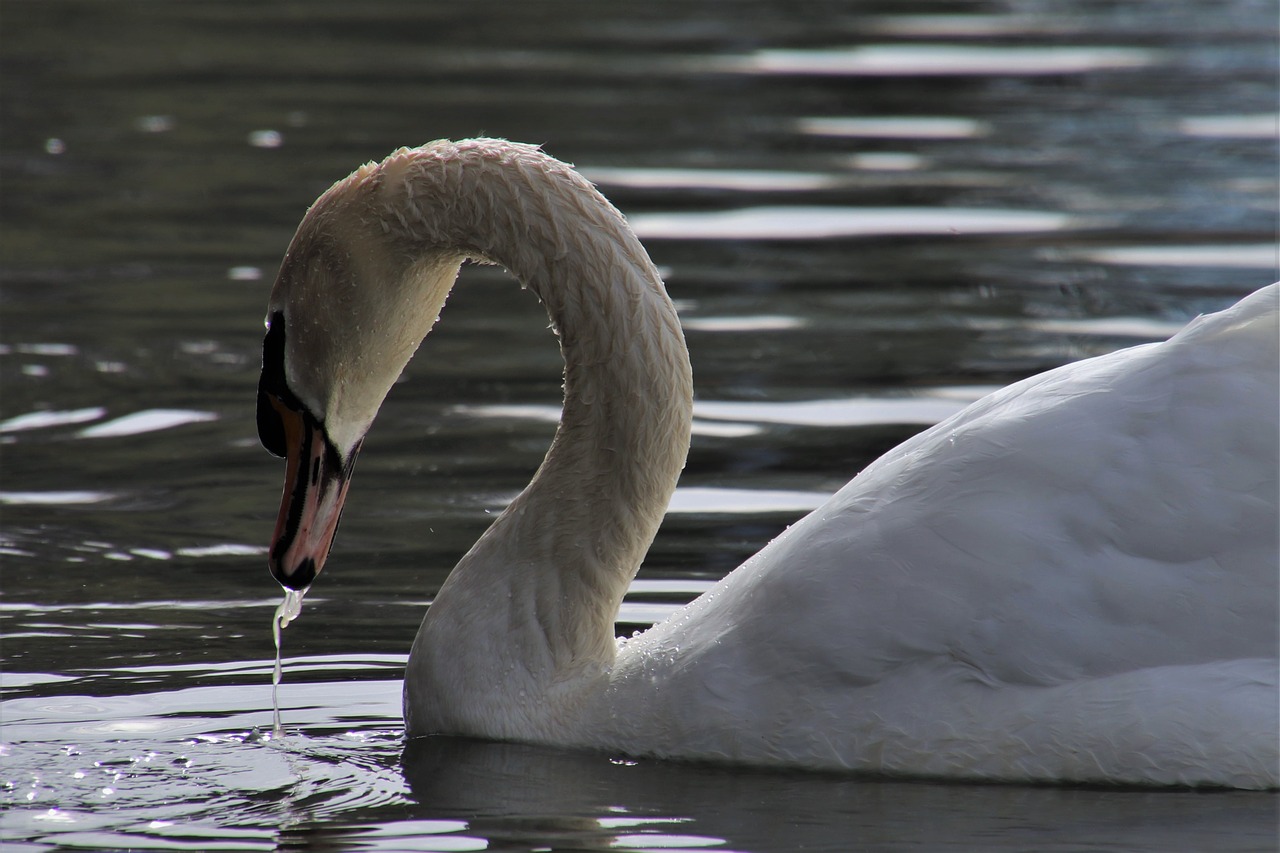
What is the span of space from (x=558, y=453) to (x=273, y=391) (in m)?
0.73

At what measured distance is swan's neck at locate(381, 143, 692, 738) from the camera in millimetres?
5582

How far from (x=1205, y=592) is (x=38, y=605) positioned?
333 cm

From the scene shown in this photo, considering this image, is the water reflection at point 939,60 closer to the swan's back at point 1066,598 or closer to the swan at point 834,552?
the swan at point 834,552

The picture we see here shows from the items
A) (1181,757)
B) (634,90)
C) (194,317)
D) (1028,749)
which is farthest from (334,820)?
(634,90)

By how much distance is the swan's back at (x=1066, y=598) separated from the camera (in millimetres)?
4852

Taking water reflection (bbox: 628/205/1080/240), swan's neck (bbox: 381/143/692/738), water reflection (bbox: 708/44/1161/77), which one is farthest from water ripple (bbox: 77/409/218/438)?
water reflection (bbox: 708/44/1161/77)

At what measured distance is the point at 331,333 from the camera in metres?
5.75

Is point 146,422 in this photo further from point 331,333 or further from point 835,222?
point 835,222

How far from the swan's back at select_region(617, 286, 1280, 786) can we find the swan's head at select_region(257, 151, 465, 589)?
126 cm

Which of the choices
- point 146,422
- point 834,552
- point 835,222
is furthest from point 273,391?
point 835,222

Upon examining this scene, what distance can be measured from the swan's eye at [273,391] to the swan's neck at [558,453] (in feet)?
→ 1.36

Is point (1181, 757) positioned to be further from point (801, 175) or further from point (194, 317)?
point (801, 175)

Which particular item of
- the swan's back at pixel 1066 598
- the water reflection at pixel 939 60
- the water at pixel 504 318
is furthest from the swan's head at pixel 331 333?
the water reflection at pixel 939 60

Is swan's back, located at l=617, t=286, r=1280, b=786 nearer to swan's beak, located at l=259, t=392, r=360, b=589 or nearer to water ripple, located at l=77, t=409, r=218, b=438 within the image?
swan's beak, located at l=259, t=392, r=360, b=589
